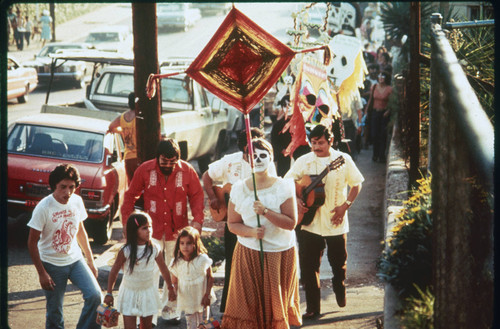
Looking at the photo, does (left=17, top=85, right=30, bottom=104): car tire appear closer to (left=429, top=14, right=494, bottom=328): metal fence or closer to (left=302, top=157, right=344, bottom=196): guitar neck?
(left=302, top=157, right=344, bottom=196): guitar neck

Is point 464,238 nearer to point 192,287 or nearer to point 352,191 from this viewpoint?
point 192,287

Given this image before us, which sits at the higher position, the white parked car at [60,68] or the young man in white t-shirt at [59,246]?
the white parked car at [60,68]

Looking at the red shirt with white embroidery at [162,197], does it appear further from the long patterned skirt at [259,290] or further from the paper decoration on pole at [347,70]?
the paper decoration on pole at [347,70]

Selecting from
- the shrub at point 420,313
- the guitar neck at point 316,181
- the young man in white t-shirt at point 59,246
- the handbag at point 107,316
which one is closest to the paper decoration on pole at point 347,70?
the guitar neck at point 316,181

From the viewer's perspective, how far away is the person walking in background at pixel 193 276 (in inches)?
278

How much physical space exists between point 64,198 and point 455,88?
3.86 m

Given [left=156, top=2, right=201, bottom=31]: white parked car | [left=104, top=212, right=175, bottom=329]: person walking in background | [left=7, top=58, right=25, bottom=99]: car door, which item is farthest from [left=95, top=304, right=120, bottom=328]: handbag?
[left=156, top=2, right=201, bottom=31]: white parked car

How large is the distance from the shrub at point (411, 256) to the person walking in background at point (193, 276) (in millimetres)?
2081

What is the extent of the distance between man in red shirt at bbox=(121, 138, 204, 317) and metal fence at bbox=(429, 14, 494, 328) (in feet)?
13.0

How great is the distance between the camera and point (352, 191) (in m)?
8.05

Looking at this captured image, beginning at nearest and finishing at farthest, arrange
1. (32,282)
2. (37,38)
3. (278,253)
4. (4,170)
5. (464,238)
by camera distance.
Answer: (464,238), (278,253), (4,170), (32,282), (37,38)

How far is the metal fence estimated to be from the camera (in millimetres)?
3920

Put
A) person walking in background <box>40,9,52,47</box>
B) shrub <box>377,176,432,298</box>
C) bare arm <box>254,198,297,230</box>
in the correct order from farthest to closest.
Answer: person walking in background <box>40,9,52,47</box> → bare arm <box>254,198,297,230</box> → shrub <box>377,176,432,298</box>

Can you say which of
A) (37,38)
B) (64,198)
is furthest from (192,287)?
(37,38)
